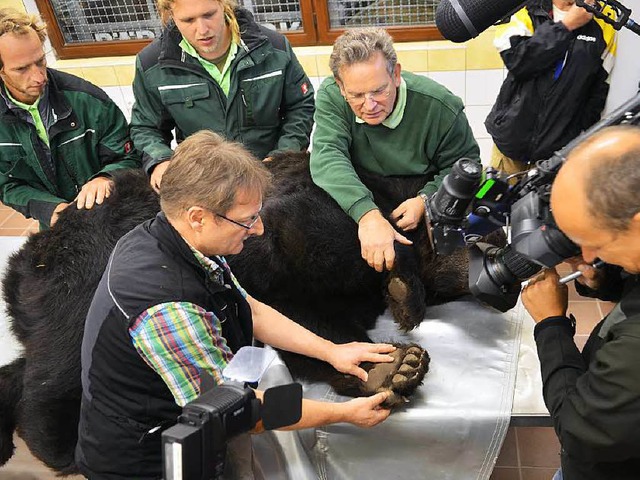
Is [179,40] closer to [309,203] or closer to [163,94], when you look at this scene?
[163,94]

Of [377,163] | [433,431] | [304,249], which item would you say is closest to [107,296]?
[304,249]

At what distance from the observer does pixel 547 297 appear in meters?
1.28

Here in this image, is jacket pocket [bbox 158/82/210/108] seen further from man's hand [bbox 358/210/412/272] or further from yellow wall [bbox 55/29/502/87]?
yellow wall [bbox 55/29/502/87]

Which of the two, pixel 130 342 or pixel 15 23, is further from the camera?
pixel 15 23

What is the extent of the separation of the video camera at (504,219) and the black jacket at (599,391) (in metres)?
0.14

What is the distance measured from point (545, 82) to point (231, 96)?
1236 millimetres

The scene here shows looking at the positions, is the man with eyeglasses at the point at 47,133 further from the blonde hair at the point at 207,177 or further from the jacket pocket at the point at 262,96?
the blonde hair at the point at 207,177

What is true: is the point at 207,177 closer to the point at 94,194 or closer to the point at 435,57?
the point at 94,194

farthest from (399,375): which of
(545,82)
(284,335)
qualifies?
(545,82)

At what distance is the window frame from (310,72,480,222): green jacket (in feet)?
6.16

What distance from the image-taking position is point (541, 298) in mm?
1290

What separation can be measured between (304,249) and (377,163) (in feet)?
1.30

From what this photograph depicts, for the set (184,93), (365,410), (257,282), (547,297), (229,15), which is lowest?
(365,410)

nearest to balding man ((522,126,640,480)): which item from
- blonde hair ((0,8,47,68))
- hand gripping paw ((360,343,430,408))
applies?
hand gripping paw ((360,343,430,408))
